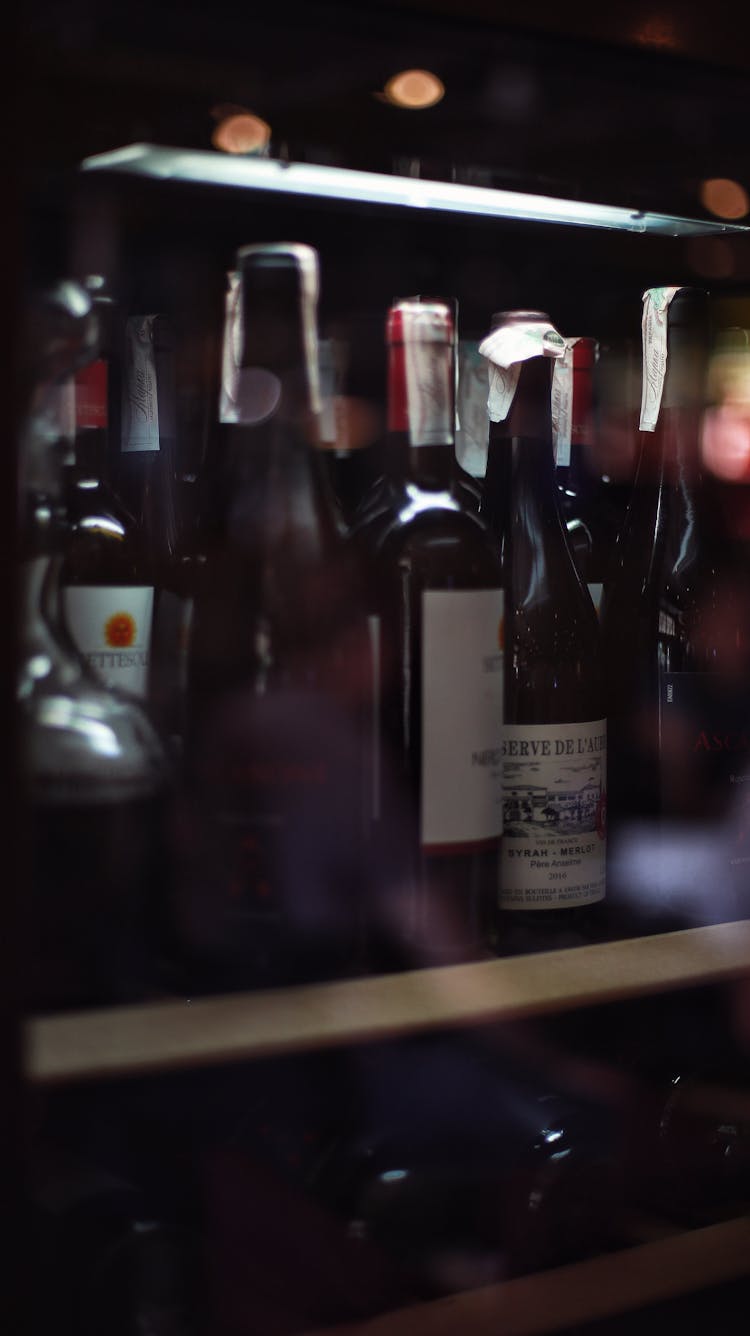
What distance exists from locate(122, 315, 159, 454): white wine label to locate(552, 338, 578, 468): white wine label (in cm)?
28

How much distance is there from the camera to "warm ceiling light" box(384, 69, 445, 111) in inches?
28.6

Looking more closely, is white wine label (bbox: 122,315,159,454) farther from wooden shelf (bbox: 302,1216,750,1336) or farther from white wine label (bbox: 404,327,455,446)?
wooden shelf (bbox: 302,1216,750,1336)

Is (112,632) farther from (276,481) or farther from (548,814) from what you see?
(548,814)

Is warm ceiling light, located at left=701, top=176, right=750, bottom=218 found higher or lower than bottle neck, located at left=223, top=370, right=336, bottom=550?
higher

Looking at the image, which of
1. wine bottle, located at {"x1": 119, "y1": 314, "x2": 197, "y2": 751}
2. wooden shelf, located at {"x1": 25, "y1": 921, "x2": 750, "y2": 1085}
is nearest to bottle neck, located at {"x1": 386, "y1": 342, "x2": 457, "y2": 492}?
wine bottle, located at {"x1": 119, "y1": 314, "x2": 197, "y2": 751}

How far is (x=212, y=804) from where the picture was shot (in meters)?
0.66

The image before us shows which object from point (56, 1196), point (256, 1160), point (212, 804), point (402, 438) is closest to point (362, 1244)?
point (256, 1160)

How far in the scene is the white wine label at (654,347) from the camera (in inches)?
36.1

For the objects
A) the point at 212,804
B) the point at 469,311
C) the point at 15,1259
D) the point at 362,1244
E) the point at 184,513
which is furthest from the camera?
the point at 469,311

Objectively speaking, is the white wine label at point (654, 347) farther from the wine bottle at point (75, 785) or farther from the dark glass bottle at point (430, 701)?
the wine bottle at point (75, 785)

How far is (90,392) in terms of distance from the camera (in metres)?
0.77

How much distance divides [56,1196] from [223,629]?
31cm

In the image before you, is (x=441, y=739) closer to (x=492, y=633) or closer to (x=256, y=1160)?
(x=492, y=633)

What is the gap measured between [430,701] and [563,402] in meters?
0.35
